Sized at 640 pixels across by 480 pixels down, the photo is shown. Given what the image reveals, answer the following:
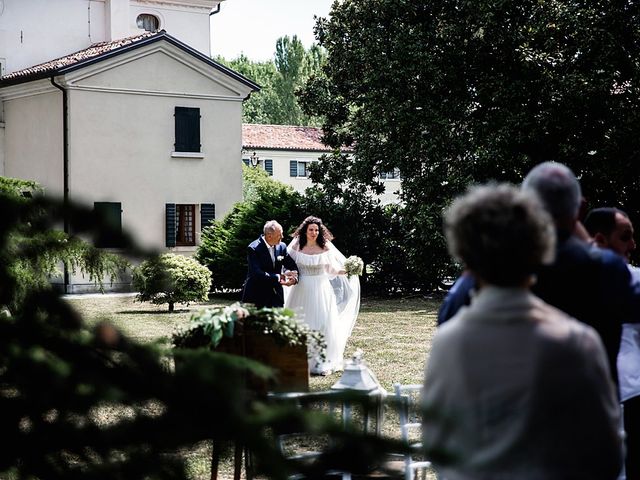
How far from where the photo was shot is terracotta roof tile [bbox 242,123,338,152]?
60281 mm

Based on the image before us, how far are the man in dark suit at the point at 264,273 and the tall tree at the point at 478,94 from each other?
12.2 meters

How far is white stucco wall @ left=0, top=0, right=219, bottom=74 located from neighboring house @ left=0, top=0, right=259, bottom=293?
8 cm

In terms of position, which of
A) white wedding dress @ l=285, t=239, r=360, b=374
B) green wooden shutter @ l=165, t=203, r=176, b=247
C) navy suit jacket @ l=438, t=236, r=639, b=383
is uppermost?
green wooden shutter @ l=165, t=203, r=176, b=247

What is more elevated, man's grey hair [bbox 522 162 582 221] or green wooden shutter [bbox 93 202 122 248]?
man's grey hair [bbox 522 162 582 221]

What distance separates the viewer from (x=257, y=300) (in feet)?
38.9

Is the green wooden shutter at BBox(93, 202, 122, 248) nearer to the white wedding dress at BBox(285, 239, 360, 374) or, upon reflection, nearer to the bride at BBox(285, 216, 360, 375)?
the bride at BBox(285, 216, 360, 375)

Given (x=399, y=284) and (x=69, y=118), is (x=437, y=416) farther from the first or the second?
(x=69, y=118)

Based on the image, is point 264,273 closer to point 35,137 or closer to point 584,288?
point 584,288

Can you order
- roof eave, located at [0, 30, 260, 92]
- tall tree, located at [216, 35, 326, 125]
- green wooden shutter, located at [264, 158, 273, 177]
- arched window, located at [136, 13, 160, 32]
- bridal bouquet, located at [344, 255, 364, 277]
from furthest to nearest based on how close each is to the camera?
tall tree, located at [216, 35, 326, 125], green wooden shutter, located at [264, 158, 273, 177], arched window, located at [136, 13, 160, 32], roof eave, located at [0, 30, 260, 92], bridal bouquet, located at [344, 255, 364, 277]

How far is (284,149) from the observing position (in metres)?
A: 61.2

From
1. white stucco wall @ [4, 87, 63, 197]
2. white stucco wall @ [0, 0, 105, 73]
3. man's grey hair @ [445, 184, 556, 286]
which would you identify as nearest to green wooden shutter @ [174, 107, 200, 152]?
white stucco wall @ [4, 87, 63, 197]

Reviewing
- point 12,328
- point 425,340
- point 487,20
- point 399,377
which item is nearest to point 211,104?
point 487,20

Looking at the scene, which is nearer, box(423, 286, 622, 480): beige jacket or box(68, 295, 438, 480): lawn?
box(423, 286, 622, 480): beige jacket

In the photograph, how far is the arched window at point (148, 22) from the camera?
3591cm
